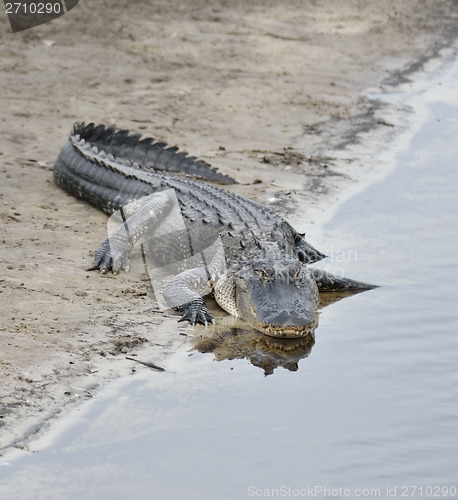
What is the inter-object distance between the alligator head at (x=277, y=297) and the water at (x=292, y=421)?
146 mm

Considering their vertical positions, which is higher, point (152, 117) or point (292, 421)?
point (292, 421)

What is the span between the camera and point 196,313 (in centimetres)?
558

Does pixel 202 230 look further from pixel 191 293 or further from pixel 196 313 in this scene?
pixel 196 313

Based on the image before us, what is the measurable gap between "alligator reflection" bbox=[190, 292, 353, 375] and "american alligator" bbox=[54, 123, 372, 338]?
0.06 m

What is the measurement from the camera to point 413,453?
412 cm

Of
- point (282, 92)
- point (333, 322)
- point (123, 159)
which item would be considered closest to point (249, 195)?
point (123, 159)

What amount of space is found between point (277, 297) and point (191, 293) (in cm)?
67

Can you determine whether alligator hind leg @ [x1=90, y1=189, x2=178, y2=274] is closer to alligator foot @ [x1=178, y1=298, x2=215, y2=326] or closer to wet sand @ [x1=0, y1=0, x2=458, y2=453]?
wet sand @ [x1=0, y1=0, x2=458, y2=453]

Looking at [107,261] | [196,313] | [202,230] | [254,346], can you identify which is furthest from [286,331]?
[107,261]

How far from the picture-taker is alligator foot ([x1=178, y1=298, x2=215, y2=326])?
18.2 ft

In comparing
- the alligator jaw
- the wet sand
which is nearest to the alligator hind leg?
the wet sand

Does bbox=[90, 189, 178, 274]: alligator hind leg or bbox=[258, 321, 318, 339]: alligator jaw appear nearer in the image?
bbox=[258, 321, 318, 339]: alligator jaw

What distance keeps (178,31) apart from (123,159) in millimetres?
5682

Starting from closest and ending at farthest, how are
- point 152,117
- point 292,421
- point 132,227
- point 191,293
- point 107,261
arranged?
point 292,421
point 191,293
point 107,261
point 132,227
point 152,117
